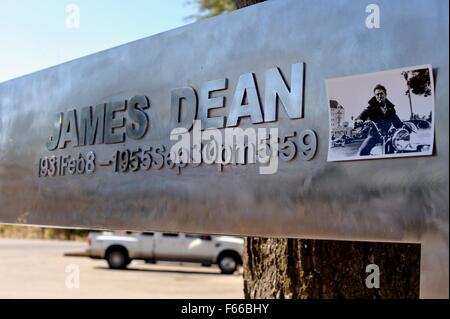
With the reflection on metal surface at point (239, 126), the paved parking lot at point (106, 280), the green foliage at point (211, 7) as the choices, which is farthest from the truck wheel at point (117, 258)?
the reflection on metal surface at point (239, 126)

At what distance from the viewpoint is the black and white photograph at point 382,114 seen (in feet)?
7.23

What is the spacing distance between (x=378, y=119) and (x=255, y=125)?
0.61 m

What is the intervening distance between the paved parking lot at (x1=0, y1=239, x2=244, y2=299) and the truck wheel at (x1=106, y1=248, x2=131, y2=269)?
22 cm

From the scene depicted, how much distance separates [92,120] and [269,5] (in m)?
1.35

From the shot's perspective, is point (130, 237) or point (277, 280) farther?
point (130, 237)

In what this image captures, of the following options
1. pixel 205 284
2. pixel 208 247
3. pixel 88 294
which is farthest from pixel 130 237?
pixel 88 294

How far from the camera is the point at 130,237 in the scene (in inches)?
627

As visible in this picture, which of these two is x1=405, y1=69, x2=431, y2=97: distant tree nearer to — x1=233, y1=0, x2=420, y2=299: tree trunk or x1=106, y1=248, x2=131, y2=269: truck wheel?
x1=233, y1=0, x2=420, y2=299: tree trunk

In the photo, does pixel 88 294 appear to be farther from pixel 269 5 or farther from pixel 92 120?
pixel 269 5

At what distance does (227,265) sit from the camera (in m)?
16.0

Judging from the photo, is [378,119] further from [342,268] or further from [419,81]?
[342,268]

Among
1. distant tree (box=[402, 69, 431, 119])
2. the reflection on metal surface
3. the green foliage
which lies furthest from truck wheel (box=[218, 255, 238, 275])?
distant tree (box=[402, 69, 431, 119])
